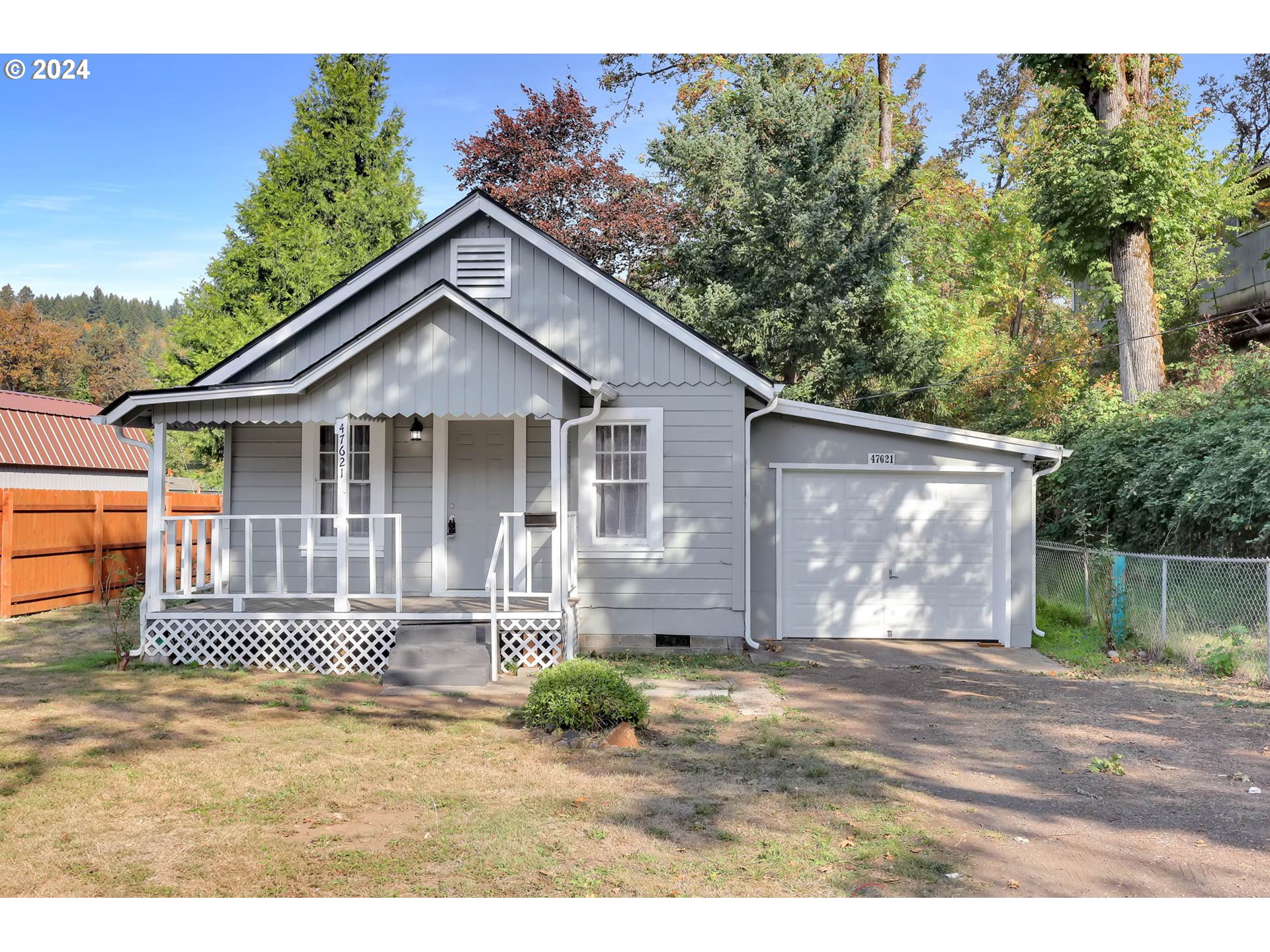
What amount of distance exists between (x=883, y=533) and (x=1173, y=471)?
4.62 metres

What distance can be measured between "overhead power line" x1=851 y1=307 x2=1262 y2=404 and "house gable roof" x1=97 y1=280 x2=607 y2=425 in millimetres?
12702

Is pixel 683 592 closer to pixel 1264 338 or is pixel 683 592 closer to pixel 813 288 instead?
pixel 813 288

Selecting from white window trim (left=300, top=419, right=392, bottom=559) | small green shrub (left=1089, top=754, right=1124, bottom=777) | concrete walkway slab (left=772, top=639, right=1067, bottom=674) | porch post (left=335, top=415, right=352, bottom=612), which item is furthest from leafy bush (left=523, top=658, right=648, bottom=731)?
white window trim (left=300, top=419, right=392, bottom=559)

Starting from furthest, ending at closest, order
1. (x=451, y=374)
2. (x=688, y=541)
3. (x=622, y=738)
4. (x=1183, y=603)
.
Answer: (x=1183, y=603), (x=688, y=541), (x=451, y=374), (x=622, y=738)

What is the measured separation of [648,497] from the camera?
11320 millimetres

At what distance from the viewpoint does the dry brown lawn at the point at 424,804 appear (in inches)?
175

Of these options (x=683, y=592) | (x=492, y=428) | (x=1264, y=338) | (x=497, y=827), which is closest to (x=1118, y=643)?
(x=683, y=592)

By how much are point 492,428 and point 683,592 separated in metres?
3.15

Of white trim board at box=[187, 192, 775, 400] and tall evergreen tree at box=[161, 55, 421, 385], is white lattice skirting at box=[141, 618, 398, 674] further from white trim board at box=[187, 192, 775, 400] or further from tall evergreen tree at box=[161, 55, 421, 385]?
tall evergreen tree at box=[161, 55, 421, 385]

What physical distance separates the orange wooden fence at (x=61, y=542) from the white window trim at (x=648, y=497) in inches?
264

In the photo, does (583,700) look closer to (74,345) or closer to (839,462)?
(839,462)

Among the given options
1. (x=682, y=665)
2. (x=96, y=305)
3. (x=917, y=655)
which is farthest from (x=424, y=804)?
(x=96, y=305)

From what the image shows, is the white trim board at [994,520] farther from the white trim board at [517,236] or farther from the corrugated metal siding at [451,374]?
the corrugated metal siding at [451,374]

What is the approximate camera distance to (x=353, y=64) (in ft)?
79.7
